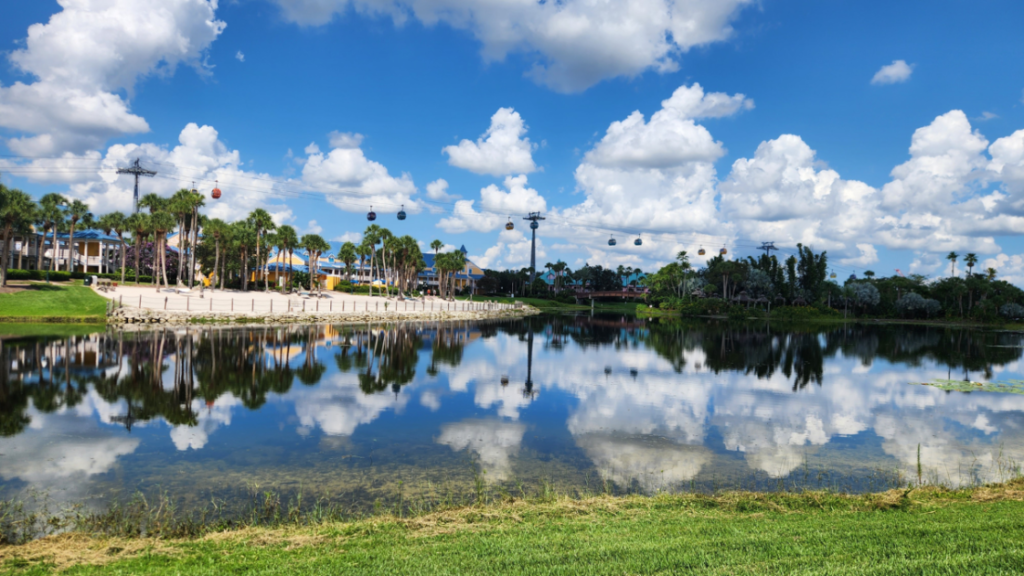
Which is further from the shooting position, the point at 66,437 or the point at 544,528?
the point at 66,437

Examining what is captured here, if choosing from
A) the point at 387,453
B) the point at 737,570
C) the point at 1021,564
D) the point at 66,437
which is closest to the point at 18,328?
the point at 66,437

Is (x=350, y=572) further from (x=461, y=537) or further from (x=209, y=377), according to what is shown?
(x=209, y=377)

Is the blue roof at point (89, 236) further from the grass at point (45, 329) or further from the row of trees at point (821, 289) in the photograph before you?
the row of trees at point (821, 289)

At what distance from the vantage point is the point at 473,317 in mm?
88812

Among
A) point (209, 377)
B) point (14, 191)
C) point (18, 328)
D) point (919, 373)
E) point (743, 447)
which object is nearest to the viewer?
point (743, 447)

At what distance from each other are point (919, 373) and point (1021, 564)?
3269 centimetres

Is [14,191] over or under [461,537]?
over

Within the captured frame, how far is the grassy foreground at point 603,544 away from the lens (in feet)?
23.8

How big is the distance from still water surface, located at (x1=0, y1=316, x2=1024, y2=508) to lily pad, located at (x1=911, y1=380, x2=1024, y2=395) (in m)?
1.13

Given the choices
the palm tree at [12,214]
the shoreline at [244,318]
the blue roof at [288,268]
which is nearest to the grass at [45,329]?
the shoreline at [244,318]

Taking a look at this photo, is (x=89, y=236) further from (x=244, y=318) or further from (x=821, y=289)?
(x=821, y=289)

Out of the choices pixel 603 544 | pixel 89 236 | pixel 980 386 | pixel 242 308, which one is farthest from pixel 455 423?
pixel 89 236

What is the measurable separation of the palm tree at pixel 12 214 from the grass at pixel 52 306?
3.97 m

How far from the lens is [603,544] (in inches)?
317
